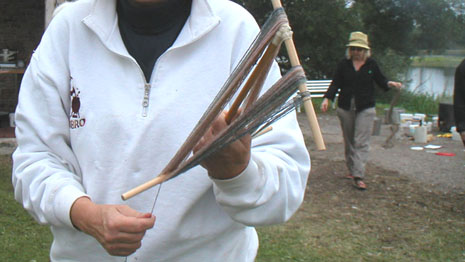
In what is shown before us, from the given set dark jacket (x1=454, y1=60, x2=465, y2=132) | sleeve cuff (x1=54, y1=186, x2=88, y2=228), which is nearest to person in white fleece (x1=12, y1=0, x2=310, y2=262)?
sleeve cuff (x1=54, y1=186, x2=88, y2=228)

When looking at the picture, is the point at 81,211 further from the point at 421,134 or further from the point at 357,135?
the point at 421,134

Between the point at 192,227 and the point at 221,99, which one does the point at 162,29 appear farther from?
the point at 192,227

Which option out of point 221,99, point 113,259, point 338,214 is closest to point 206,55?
point 221,99

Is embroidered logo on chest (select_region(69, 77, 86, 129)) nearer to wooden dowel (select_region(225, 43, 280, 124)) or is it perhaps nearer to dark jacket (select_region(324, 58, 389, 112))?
wooden dowel (select_region(225, 43, 280, 124))

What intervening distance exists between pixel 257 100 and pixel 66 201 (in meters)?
0.66

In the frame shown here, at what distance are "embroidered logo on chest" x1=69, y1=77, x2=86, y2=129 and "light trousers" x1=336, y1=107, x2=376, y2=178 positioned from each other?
246 inches

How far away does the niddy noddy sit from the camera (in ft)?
4.20

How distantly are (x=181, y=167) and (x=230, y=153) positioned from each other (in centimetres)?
13

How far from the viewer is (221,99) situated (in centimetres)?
137

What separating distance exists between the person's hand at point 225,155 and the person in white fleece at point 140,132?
4.2 inches

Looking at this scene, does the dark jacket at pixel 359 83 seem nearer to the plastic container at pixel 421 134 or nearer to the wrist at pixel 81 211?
the plastic container at pixel 421 134

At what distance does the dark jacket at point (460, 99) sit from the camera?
6.21 metres

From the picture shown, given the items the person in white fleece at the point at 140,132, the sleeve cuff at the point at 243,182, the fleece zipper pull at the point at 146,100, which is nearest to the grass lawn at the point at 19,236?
the person in white fleece at the point at 140,132

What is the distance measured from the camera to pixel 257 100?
1298 mm
